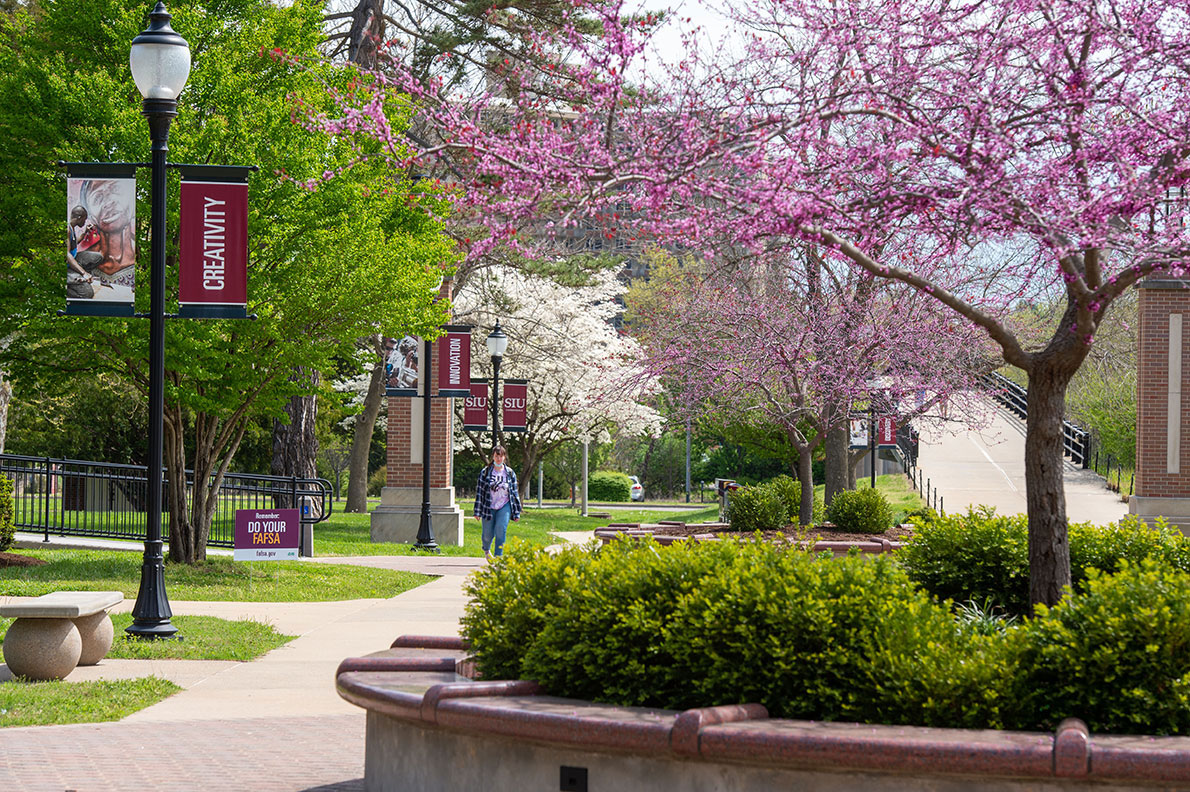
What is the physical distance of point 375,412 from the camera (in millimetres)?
37969

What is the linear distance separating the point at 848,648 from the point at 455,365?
2186cm

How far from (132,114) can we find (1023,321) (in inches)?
729

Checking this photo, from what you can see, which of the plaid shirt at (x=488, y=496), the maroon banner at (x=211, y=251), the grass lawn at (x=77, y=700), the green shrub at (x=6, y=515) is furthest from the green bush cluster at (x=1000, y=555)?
the green shrub at (x=6, y=515)

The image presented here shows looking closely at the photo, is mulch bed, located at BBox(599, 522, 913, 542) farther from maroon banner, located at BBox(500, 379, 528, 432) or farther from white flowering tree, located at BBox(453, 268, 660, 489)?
white flowering tree, located at BBox(453, 268, 660, 489)

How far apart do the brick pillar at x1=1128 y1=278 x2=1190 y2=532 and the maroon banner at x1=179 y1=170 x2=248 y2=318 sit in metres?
19.3

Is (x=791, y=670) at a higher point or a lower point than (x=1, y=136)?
lower

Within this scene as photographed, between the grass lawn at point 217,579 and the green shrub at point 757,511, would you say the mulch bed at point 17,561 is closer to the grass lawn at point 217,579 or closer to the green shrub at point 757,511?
the grass lawn at point 217,579

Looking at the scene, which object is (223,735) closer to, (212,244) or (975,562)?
(975,562)

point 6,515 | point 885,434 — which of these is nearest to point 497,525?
point 6,515

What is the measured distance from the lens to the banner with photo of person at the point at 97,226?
11.8 metres

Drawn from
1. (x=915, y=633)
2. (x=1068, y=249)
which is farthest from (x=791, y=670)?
(x=1068, y=249)

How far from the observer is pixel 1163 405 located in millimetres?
25531

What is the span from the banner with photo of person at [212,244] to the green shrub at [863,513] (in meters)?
11.8

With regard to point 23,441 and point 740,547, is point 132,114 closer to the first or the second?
point 740,547
